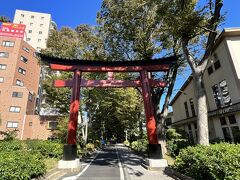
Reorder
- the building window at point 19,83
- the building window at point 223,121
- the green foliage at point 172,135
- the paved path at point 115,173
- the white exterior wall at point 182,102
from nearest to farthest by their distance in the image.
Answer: the paved path at point 115,173, the building window at point 223,121, the green foliage at point 172,135, the white exterior wall at point 182,102, the building window at point 19,83

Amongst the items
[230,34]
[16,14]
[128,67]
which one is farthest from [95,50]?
[16,14]

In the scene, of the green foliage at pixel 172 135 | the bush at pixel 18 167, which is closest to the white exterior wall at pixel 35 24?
the green foliage at pixel 172 135

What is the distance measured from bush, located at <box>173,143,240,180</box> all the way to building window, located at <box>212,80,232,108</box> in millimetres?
9119

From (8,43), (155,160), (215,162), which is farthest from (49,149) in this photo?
(8,43)

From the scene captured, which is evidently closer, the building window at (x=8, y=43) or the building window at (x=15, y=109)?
the building window at (x=15, y=109)

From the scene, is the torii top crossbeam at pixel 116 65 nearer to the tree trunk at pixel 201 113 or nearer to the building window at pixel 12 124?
the tree trunk at pixel 201 113

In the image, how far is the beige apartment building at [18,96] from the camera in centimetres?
3353

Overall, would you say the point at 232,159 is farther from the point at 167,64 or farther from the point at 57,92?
the point at 57,92

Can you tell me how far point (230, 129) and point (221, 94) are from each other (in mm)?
2916

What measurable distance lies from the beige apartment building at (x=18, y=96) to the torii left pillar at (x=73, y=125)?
25122 millimetres

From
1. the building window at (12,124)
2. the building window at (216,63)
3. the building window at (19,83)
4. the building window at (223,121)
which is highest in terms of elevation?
the building window at (19,83)

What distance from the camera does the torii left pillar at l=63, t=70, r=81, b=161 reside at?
1149 cm

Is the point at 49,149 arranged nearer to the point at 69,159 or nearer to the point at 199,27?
the point at 69,159

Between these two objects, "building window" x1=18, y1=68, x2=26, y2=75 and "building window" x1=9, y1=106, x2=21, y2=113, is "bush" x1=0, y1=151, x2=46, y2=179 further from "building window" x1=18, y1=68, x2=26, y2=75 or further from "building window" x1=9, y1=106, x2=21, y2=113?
"building window" x1=18, y1=68, x2=26, y2=75
